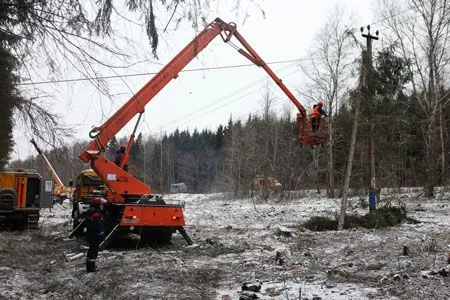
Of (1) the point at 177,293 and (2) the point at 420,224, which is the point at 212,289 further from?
(2) the point at 420,224

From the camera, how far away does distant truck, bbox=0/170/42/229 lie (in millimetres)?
Answer: 19469

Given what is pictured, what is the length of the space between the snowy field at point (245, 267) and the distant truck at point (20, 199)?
326 cm

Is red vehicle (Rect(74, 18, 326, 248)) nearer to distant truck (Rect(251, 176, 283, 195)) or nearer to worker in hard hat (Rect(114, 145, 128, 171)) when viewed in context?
worker in hard hat (Rect(114, 145, 128, 171))

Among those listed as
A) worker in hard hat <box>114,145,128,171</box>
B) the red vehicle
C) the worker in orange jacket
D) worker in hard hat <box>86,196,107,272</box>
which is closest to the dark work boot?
worker in hard hat <box>86,196,107,272</box>

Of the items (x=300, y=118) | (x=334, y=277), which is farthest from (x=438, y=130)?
(x=334, y=277)

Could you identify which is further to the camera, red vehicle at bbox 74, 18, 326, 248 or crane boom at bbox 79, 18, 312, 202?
crane boom at bbox 79, 18, 312, 202

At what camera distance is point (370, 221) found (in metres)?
18.2

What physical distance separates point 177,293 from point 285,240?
262 inches

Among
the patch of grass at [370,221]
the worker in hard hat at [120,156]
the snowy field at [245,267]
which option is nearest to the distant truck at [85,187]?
the snowy field at [245,267]

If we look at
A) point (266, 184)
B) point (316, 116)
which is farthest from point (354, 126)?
point (266, 184)

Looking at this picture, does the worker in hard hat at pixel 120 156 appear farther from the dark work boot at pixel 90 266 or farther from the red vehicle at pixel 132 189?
the dark work boot at pixel 90 266

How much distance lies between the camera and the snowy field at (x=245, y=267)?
7.97m

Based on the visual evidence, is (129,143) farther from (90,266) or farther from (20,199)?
(20,199)

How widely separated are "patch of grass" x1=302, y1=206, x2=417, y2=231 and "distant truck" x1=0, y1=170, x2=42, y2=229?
1140cm
